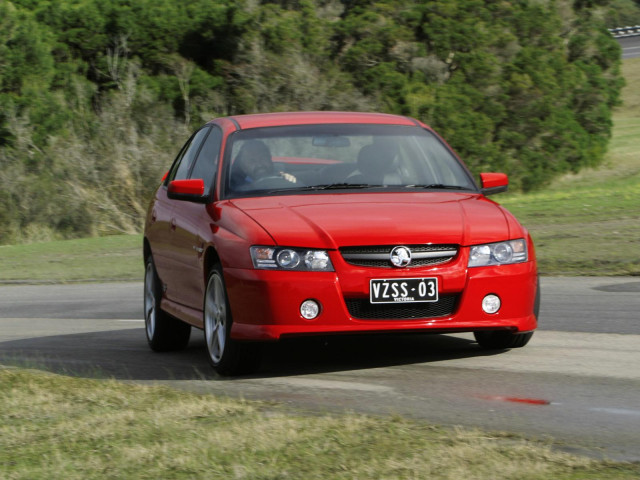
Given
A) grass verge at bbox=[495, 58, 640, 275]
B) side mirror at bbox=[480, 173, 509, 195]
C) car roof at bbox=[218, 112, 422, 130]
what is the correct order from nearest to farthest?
side mirror at bbox=[480, 173, 509, 195], car roof at bbox=[218, 112, 422, 130], grass verge at bbox=[495, 58, 640, 275]

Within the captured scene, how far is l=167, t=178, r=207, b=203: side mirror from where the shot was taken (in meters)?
8.33

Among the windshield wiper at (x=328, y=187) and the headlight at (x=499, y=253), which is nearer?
the headlight at (x=499, y=253)

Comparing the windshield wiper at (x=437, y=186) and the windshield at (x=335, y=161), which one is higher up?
the windshield at (x=335, y=161)

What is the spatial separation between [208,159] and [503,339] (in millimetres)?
2461

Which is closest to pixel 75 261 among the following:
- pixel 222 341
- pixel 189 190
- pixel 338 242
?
pixel 189 190

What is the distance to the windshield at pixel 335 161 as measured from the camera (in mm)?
8391

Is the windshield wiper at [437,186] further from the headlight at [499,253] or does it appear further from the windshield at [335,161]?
the headlight at [499,253]

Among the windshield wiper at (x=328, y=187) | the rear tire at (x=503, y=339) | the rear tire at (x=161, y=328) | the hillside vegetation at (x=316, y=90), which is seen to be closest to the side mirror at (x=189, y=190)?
the windshield wiper at (x=328, y=187)

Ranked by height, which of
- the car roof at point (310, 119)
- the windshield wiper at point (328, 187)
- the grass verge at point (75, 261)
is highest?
the car roof at point (310, 119)

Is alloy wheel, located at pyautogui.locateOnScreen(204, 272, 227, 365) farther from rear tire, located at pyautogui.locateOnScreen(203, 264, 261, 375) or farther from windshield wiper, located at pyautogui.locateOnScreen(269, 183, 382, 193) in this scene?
windshield wiper, located at pyautogui.locateOnScreen(269, 183, 382, 193)

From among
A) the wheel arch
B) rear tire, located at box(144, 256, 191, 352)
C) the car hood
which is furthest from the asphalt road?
the car hood

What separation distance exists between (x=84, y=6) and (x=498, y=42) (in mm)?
14728

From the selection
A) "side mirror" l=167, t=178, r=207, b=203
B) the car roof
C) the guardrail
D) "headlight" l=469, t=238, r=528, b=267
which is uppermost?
the car roof

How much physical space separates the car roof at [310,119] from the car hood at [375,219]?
3.18 feet
